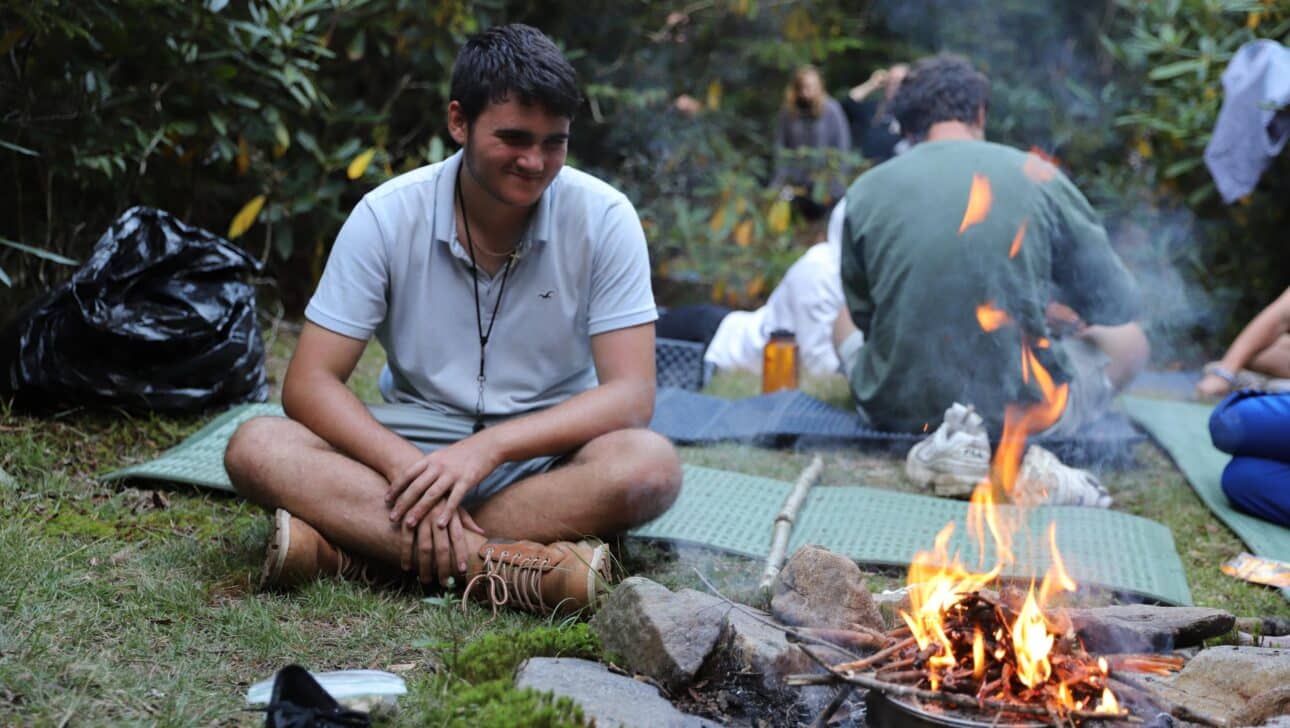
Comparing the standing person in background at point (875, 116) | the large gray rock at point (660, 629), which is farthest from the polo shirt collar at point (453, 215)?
the standing person in background at point (875, 116)

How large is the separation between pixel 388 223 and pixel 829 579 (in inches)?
62.2

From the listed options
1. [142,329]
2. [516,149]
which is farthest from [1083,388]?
[142,329]

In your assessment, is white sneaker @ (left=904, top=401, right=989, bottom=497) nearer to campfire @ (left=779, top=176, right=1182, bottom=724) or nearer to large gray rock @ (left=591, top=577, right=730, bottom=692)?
campfire @ (left=779, top=176, right=1182, bottom=724)

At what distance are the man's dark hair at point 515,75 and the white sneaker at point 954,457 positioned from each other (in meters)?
2.16

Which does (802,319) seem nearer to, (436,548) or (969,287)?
(969,287)

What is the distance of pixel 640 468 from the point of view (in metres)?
3.37

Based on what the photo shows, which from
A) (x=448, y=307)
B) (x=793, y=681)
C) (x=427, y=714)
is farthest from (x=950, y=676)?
(x=448, y=307)

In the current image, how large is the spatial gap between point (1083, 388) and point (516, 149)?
303cm

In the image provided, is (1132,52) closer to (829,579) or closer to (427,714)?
(829,579)

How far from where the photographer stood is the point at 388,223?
344cm

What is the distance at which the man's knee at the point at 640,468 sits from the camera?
3.35m

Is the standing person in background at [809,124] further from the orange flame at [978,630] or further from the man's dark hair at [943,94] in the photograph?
the orange flame at [978,630]

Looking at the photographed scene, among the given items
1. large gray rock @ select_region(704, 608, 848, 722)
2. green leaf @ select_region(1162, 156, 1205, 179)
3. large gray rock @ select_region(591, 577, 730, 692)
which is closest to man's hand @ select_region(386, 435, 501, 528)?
large gray rock @ select_region(591, 577, 730, 692)

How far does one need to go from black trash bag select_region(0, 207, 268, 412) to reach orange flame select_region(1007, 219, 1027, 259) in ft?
10.3
